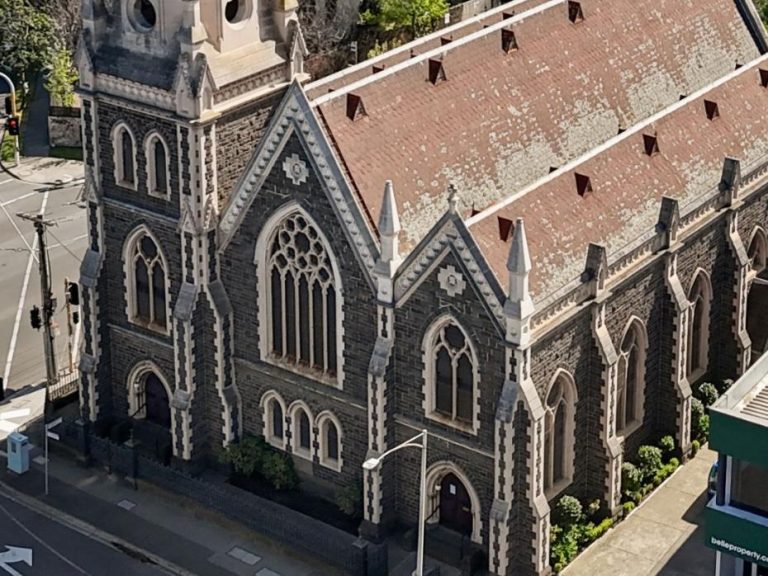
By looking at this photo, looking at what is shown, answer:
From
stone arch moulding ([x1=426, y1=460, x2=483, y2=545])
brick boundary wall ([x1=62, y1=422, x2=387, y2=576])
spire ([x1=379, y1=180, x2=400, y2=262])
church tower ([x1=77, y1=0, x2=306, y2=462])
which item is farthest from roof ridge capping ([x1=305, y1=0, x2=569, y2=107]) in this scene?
brick boundary wall ([x1=62, y1=422, x2=387, y2=576])

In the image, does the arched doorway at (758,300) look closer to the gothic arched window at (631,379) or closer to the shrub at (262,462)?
the gothic arched window at (631,379)

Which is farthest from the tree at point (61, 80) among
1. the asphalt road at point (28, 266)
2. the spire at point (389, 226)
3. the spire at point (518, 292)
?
the spire at point (518, 292)

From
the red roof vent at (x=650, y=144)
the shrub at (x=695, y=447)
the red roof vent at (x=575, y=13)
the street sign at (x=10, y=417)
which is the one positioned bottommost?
the street sign at (x=10, y=417)

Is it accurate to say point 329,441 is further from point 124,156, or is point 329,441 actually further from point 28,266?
point 28,266

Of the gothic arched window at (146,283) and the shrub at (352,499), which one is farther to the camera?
the gothic arched window at (146,283)

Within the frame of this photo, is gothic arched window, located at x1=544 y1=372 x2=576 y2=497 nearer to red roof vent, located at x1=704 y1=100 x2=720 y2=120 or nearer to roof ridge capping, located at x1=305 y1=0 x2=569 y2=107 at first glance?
roof ridge capping, located at x1=305 y1=0 x2=569 y2=107

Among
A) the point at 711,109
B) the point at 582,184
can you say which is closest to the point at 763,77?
the point at 711,109
